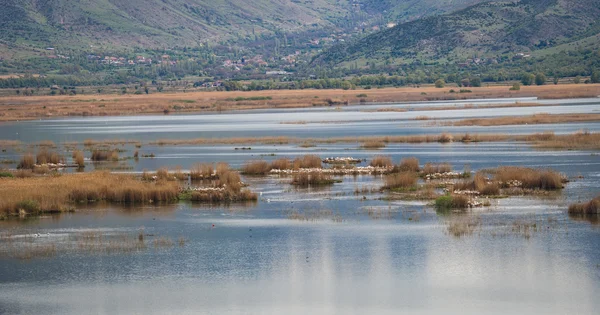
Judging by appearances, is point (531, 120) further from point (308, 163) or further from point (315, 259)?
point (315, 259)

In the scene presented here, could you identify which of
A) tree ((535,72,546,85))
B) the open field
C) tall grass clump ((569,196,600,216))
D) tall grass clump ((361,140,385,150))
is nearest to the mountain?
tree ((535,72,546,85))

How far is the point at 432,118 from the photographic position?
8269 centimetres

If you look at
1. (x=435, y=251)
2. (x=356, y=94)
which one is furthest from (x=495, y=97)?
(x=435, y=251)

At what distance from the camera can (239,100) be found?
132250 mm

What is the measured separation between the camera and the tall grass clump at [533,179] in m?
35.7

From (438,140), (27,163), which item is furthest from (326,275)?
(438,140)

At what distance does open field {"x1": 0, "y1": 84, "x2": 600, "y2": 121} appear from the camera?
11412cm

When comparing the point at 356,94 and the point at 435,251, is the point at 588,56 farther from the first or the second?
the point at 435,251

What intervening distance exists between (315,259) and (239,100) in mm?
108077

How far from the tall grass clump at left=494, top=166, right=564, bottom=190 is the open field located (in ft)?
250

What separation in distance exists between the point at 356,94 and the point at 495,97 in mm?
22166

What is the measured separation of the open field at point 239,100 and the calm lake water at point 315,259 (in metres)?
77.0

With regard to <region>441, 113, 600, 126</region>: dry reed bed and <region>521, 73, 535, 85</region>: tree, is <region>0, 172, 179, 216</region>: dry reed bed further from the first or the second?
<region>521, 73, 535, 85</region>: tree

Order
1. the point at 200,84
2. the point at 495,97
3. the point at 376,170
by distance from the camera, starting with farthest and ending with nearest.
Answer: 1. the point at 200,84
2. the point at 495,97
3. the point at 376,170
